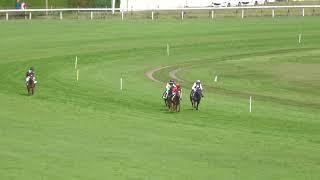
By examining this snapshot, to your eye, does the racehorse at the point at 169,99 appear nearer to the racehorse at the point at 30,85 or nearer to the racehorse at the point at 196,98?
the racehorse at the point at 196,98

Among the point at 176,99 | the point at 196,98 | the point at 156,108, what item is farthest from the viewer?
the point at 156,108

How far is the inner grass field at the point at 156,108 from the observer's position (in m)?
22.5

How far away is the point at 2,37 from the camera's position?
216ft

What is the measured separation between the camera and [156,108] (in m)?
33.7

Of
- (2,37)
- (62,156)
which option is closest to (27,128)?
(62,156)

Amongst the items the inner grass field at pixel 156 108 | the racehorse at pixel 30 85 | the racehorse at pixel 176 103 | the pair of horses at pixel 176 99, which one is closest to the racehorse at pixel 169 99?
the pair of horses at pixel 176 99

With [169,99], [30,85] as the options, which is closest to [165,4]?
[30,85]

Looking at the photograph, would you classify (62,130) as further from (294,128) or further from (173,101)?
(294,128)

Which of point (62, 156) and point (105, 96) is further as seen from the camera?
point (105, 96)


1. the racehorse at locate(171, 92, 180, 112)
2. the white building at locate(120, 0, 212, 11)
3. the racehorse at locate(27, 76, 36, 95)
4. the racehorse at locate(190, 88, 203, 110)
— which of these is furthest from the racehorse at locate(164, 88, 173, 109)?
the white building at locate(120, 0, 212, 11)

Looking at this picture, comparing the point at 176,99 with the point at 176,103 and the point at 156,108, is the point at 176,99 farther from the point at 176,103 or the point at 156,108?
the point at 156,108

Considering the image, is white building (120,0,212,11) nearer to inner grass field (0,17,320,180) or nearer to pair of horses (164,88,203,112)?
inner grass field (0,17,320,180)

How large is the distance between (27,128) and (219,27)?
4681 centimetres

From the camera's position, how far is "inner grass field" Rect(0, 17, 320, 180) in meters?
22.5
